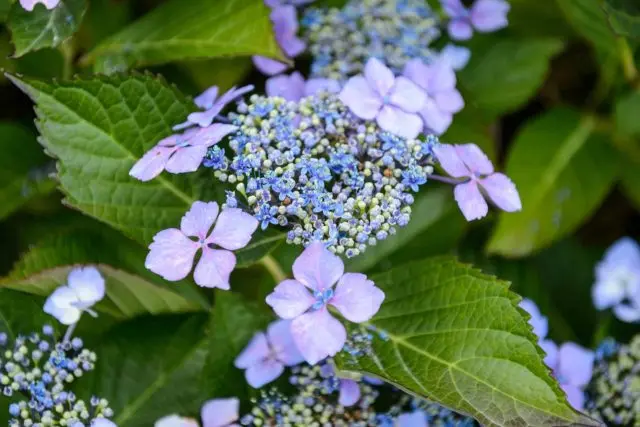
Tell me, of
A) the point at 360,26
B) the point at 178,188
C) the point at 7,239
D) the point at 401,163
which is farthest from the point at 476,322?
the point at 7,239

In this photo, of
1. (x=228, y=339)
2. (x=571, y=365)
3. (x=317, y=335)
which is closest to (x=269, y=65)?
(x=228, y=339)

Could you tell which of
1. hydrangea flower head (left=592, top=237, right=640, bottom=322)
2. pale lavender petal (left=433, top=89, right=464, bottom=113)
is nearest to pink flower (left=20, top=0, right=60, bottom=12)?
pale lavender petal (left=433, top=89, right=464, bottom=113)

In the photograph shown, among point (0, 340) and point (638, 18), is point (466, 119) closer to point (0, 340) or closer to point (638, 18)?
point (638, 18)

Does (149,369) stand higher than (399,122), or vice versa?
(399,122)

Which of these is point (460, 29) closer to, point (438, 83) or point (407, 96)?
point (438, 83)

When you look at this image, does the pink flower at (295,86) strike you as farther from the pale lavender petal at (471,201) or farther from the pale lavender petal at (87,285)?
the pale lavender petal at (87,285)

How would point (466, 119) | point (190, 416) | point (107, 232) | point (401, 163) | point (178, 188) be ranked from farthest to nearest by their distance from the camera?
point (466, 119)
point (107, 232)
point (190, 416)
point (178, 188)
point (401, 163)

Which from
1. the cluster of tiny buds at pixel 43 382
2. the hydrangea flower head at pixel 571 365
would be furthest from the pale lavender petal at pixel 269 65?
the hydrangea flower head at pixel 571 365
